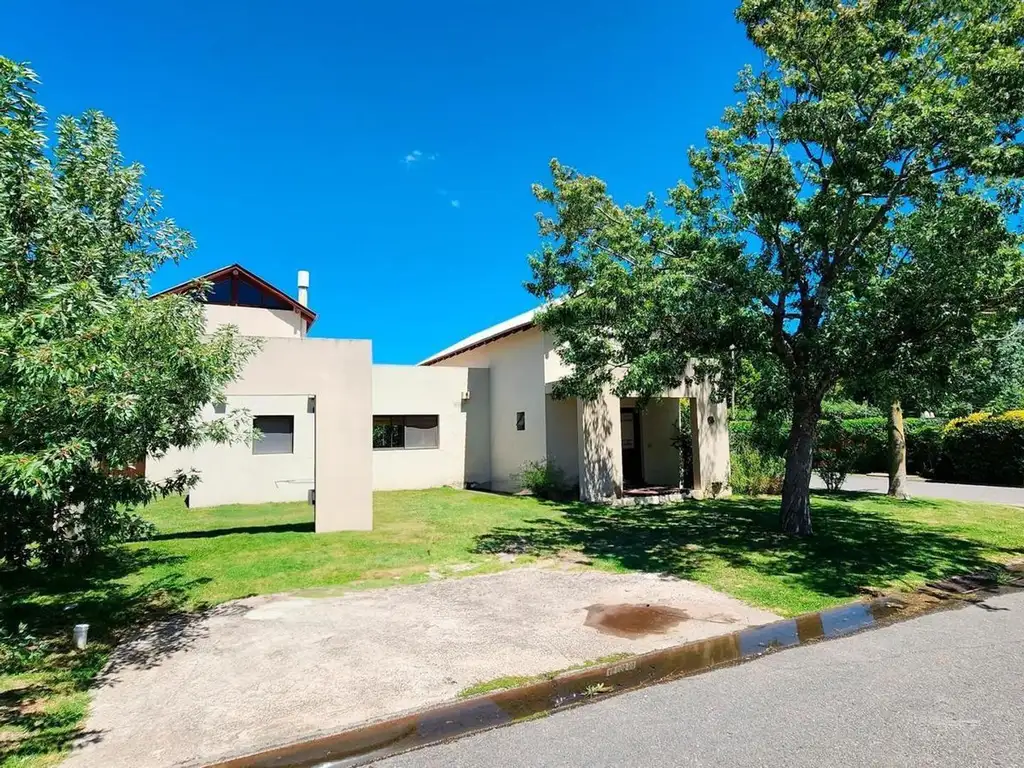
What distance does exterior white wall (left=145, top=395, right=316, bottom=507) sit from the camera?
50.5ft

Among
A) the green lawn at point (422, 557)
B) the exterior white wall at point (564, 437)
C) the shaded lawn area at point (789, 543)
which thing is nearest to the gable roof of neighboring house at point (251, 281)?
the green lawn at point (422, 557)

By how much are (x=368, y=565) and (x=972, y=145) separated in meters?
9.92

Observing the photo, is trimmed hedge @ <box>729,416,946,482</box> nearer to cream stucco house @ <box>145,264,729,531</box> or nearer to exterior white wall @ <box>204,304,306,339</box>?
cream stucco house @ <box>145,264,729,531</box>

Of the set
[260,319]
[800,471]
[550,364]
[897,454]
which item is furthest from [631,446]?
[260,319]

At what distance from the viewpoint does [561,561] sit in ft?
29.6

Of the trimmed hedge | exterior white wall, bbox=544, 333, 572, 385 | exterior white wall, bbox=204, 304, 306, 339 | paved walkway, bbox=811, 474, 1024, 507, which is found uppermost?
exterior white wall, bbox=204, 304, 306, 339

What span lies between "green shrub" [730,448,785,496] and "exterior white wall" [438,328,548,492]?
6238mm

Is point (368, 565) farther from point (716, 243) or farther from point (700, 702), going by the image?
point (716, 243)

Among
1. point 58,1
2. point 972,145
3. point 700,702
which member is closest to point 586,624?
point 700,702

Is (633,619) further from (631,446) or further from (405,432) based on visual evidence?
(631,446)

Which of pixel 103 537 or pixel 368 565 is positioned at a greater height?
pixel 103 537

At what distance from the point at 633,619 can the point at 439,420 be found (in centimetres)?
1347

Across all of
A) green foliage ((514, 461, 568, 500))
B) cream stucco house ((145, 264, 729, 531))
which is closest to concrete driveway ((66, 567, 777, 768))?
cream stucco house ((145, 264, 729, 531))

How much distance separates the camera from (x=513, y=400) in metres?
18.4
